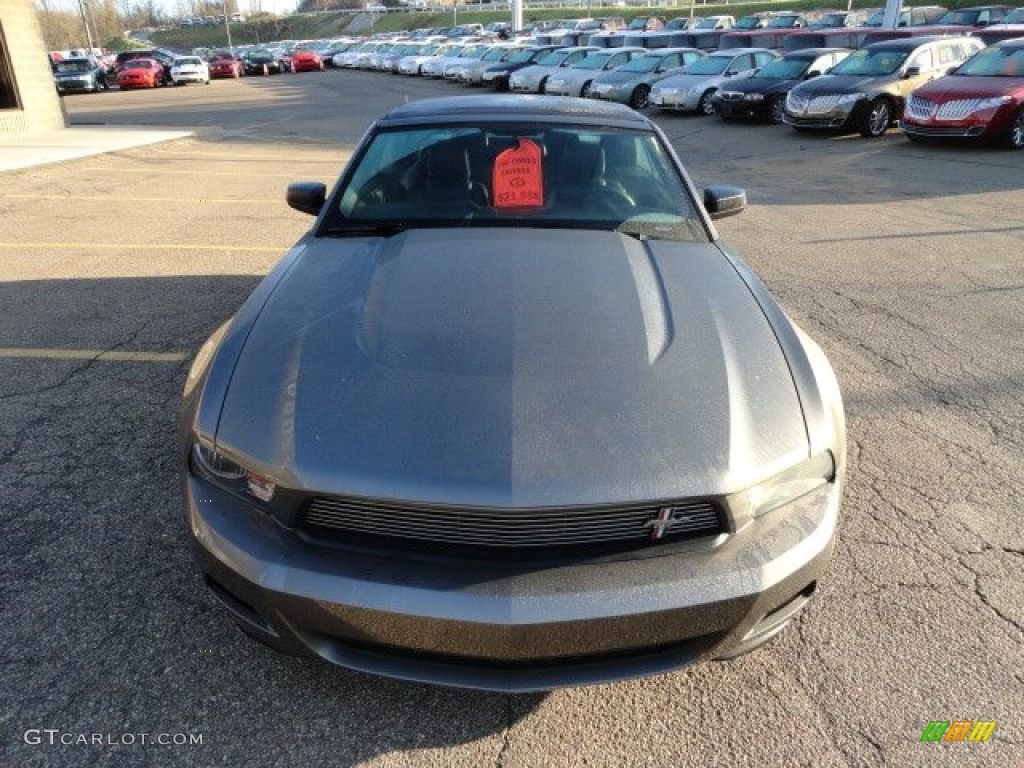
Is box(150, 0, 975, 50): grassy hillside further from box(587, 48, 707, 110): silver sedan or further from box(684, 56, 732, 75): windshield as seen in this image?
box(684, 56, 732, 75): windshield

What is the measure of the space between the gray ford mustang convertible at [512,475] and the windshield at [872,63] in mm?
14066

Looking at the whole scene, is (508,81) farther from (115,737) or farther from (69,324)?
(115,737)

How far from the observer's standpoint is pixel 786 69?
16.8 metres

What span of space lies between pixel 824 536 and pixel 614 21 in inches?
1985

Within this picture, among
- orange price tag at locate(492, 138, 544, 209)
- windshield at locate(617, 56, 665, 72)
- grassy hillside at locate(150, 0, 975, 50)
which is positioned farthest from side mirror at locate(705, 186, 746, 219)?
grassy hillside at locate(150, 0, 975, 50)

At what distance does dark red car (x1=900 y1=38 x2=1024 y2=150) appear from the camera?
11.6m

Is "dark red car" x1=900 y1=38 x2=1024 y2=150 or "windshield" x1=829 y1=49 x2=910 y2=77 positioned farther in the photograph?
"windshield" x1=829 y1=49 x2=910 y2=77

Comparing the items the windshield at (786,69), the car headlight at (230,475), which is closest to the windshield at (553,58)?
the windshield at (786,69)

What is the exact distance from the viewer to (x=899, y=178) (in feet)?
34.2

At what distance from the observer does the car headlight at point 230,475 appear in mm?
2006

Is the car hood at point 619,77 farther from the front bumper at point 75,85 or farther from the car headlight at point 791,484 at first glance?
the front bumper at point 75,85

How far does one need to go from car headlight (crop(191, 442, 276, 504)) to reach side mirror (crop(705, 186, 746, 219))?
2.67 meters

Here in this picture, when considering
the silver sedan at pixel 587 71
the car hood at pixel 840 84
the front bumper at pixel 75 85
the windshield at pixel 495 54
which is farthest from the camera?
the front bumper at pixel 75 85

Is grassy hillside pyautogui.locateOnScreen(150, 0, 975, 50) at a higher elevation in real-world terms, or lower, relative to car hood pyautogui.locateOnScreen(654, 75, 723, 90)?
higher
